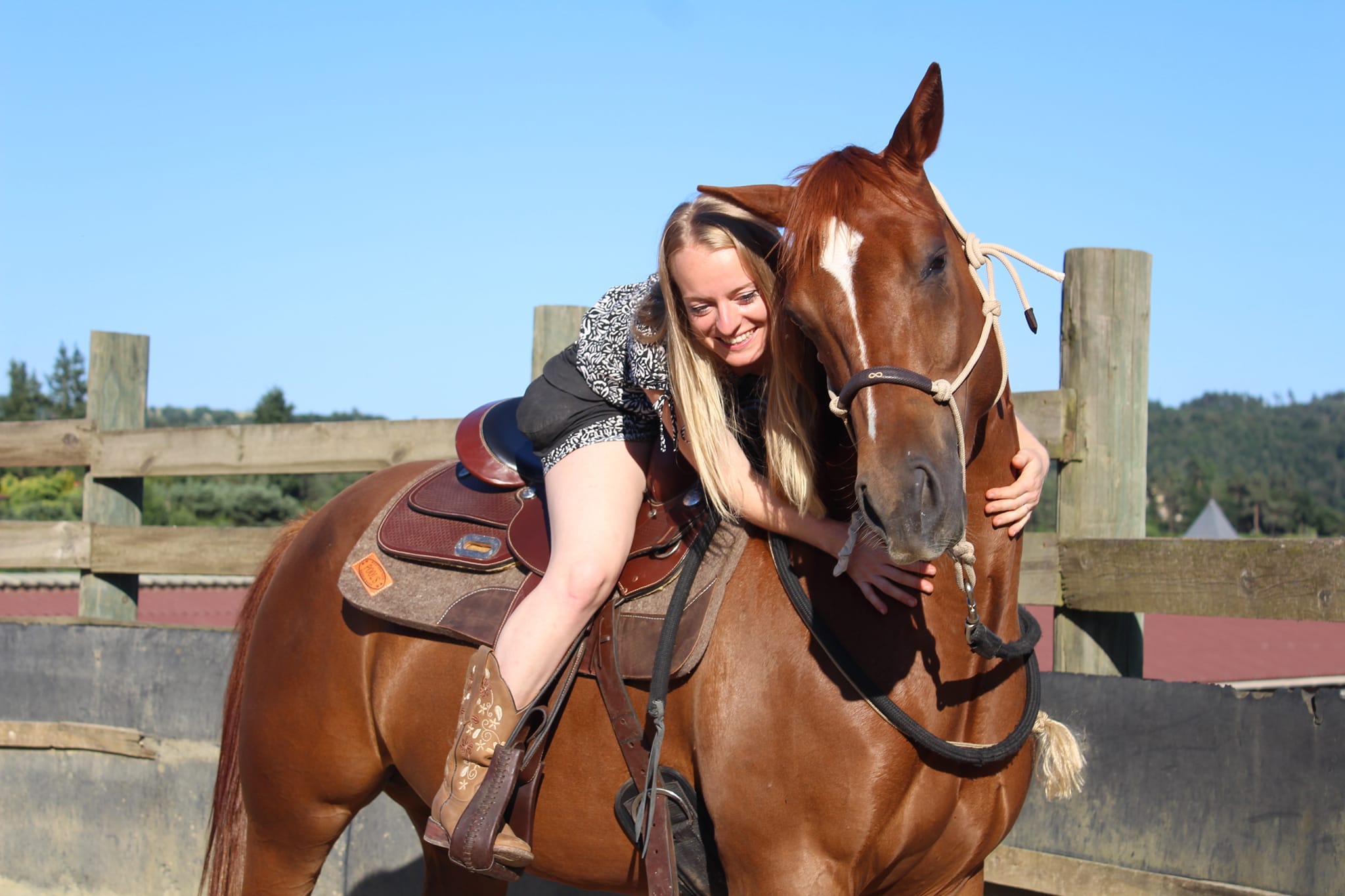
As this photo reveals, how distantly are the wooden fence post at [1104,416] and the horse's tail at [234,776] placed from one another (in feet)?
7.96

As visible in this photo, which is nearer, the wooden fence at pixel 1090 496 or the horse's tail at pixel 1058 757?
the horse's tail at pixel 1058 757

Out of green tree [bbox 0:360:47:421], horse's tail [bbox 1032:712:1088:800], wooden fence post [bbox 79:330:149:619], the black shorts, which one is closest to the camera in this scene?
horse's tail [bbox 1032:712:1088:800]

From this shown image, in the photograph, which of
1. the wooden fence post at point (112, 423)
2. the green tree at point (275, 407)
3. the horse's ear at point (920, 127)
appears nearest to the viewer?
the horse's ear at point (920, 127)

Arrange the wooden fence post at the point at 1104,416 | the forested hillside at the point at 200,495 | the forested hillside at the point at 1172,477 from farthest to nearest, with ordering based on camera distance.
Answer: the forested hillside at the point at 1172,477 < the forested hillside at the point at 200,495 < the wooden fence post at the point at 1104,416

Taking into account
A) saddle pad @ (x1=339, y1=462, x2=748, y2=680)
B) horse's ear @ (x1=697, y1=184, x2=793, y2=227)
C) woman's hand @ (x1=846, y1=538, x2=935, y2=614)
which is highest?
horse's ear @ (x1=697, y1=184, x2=793, y2=227)

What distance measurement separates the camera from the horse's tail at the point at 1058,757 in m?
2.24

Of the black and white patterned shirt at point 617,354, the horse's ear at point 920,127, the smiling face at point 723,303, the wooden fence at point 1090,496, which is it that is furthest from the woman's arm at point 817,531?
the wooden fence at point 1090,496

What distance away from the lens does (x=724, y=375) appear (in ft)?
7.55

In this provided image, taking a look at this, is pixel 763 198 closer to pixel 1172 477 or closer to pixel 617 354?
pixel 617 354

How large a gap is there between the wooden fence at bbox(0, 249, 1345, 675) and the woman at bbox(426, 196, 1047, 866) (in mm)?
1059

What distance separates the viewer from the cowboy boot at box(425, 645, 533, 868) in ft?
7.93

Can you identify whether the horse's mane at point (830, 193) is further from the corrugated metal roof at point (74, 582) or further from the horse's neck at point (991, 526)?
the corrugated metal roof at point (74, 582)

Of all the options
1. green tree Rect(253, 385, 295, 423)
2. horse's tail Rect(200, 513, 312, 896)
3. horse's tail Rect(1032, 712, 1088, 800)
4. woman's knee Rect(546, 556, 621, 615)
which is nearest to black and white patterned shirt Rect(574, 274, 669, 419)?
woman's knee Rect(546, 556, 621, 615)

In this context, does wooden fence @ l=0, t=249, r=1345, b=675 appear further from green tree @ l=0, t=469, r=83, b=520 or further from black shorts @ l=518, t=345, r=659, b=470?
green tree @ l=0, t=469, r=83, b=520
